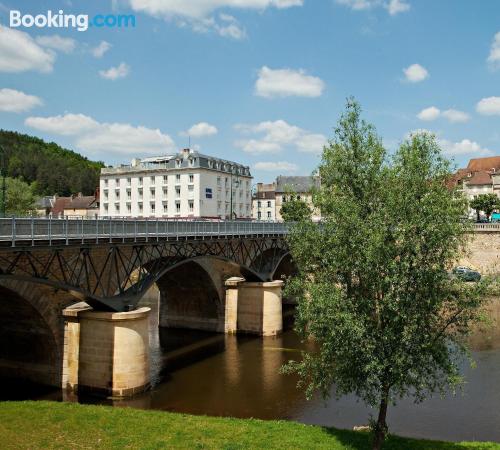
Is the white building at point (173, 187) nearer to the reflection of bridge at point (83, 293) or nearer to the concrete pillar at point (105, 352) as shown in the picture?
the reflection of bridge at point (83, 293)

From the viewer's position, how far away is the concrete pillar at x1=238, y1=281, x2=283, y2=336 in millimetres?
41438

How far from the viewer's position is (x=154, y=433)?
18125mm

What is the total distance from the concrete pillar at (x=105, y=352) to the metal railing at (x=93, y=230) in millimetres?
4265

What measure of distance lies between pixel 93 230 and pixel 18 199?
47770 mm

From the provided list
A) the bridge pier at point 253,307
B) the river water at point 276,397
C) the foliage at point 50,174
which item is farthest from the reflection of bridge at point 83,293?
the foliage at point 50,174

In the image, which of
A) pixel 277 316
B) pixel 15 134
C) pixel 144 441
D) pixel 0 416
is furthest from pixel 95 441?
pixel 15 134

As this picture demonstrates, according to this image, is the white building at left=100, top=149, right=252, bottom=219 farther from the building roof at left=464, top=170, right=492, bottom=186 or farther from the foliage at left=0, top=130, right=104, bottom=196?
the foliage at left=0, top=130, right=104, bottom=196

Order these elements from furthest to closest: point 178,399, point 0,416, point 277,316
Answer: point 277,316, point 178,399, point 0,416

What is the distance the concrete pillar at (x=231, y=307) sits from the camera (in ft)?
139

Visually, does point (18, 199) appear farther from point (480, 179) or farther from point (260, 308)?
point (480, 179)

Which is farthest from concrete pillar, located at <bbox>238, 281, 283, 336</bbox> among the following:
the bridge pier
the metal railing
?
the metal railing

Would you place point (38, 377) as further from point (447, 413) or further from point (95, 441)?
point (447, 413)

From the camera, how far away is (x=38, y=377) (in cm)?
2662

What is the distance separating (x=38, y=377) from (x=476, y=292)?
890 inches
